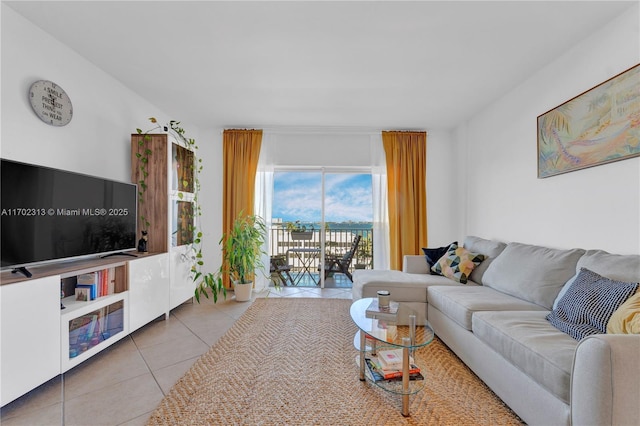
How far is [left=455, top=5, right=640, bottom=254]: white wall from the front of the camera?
75.1 inches

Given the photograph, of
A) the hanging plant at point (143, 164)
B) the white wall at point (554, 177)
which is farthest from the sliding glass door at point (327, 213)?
the hanging plant at point (143, 164)

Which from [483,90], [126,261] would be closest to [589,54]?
[483,90]

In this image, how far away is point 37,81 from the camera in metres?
2.05

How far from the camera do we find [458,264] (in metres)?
2.98

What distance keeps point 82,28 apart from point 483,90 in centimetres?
354

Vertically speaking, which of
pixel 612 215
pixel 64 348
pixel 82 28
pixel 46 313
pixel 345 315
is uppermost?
pixel 82 28

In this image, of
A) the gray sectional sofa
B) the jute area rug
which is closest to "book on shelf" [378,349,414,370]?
the jute area rug

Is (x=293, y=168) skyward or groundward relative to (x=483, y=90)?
groundward

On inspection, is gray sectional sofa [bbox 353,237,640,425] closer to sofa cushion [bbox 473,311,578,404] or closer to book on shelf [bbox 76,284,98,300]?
sofa cushion [bbox 473,311,578,404]

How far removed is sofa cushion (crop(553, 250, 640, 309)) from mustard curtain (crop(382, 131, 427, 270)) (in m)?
2.29

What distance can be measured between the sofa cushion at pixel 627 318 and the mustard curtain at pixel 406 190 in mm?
2800

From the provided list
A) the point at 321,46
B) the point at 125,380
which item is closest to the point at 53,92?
the point at 321,46

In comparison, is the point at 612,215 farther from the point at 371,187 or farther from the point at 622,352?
the point at 371,187

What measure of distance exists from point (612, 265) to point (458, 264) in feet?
4.28
